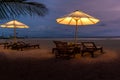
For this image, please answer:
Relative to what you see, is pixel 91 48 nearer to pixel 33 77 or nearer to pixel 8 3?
pixel 33 77

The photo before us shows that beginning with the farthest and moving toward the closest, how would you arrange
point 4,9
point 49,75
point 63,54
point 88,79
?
point 63,54, point 49,75, point 88,79, point 4,9

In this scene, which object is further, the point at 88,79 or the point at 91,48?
the point at 91,48

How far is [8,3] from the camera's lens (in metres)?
3.65

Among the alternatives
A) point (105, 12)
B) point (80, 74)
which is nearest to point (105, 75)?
point (80, 74)

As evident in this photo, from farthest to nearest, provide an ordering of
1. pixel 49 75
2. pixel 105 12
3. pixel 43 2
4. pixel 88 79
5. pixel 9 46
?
pixel 105 12 < pixel 9 46 < pixel 49 75 < pixel 88 79 < pixel 43 2

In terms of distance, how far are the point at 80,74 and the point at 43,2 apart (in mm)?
3054

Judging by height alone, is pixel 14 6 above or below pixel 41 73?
above

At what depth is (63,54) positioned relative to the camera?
1059cm

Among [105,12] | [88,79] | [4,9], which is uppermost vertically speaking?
[105,12]

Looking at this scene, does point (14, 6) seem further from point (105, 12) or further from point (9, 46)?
point (105, 12)

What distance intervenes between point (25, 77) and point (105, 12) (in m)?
14.1

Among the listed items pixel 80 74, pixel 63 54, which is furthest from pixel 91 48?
pixel 80 74

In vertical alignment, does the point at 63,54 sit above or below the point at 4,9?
below

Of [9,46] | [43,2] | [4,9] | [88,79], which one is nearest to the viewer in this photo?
[4,9]
